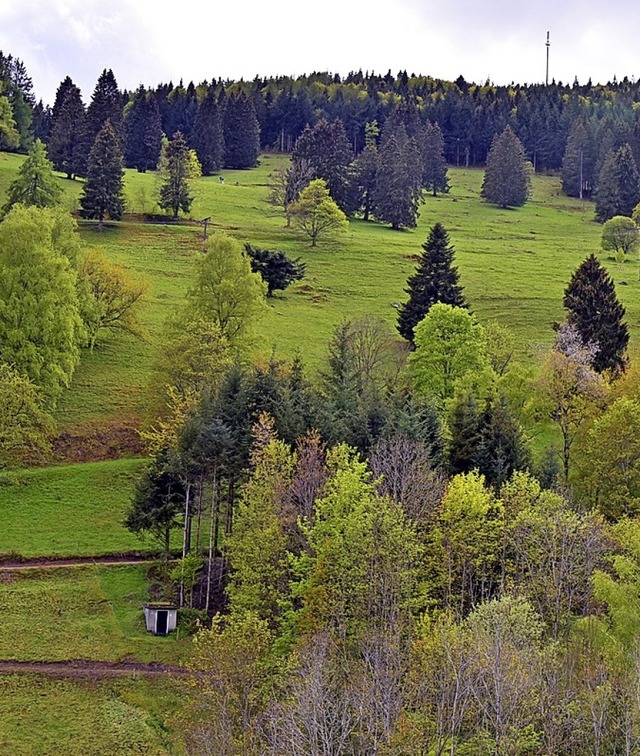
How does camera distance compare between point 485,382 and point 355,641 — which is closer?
point 355,641

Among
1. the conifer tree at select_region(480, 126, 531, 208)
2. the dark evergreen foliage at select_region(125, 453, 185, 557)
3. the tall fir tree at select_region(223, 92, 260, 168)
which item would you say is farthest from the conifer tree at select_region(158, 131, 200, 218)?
the dark evergreen foliage at select_region(125, 453, 185, 557)

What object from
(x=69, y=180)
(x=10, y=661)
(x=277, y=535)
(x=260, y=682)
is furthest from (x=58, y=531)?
(x=69, y=180)

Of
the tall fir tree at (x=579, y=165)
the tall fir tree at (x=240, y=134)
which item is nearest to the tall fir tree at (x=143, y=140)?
the tall fir tree at (x=240, y=134)

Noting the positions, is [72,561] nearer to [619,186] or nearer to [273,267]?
[273,267]

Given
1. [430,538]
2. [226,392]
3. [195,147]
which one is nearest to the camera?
[430,538]

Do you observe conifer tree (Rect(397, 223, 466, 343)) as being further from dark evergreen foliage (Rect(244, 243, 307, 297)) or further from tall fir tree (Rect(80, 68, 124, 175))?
tall fir tree (Rect(80, 68, 124, 175))

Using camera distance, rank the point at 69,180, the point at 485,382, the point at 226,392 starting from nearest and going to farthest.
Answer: the point at 226,392 → the point at 485,382 → the point at 69,180

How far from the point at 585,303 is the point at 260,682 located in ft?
153

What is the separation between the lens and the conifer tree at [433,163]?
15100 cm

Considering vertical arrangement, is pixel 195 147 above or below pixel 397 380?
above

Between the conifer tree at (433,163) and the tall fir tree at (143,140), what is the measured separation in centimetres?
4205

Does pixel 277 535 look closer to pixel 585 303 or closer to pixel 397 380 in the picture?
pixel 397 380

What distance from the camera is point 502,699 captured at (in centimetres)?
2734

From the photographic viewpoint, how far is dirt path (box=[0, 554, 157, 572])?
171 ft
